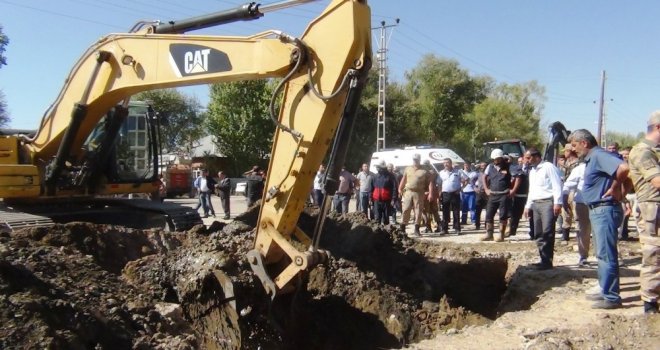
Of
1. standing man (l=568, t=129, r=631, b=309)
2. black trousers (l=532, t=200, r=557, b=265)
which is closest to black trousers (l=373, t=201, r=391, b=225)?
black trousers (l=532, t=200, r=557, b=265)

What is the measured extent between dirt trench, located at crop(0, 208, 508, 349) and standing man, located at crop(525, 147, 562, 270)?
0.71m

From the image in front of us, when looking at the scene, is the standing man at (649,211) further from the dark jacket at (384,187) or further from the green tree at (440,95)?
the green tree at (440,95)

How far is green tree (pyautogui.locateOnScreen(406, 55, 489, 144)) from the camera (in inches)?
1741

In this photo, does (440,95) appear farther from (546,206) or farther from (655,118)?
(655,118)

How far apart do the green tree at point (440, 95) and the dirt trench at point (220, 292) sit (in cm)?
3598

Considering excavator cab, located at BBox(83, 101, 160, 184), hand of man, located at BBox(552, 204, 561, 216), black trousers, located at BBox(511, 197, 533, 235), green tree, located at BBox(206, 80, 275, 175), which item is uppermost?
green tree, located at BBox(206, 80, 275, 175)

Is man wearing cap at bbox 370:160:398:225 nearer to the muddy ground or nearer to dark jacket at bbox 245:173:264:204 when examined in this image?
dark jacket at bbox 245:173:264:204

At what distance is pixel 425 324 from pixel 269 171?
8.18ft

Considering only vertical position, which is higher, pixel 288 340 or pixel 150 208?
pixel 150 208

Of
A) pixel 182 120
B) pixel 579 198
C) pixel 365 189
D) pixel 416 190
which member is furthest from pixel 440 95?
pixel 579 198

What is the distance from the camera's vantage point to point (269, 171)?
5707 mm

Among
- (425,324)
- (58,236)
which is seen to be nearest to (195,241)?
(58,236)

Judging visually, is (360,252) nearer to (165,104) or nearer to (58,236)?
(58,236)

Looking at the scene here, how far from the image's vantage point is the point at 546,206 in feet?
25.2
